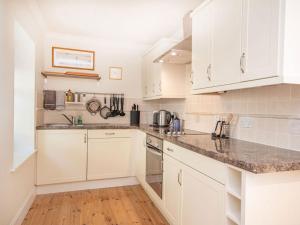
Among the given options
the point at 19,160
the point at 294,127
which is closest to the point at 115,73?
the point at 19,160

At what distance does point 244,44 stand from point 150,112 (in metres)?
2.59

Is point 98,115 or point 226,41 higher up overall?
point 226,41

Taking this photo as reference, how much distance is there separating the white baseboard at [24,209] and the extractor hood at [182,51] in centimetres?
222

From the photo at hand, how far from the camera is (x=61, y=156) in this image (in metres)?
2.86

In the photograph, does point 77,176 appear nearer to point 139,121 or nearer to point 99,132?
point 99,132

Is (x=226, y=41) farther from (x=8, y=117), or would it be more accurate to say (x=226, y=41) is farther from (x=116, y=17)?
(x=8, y=117)

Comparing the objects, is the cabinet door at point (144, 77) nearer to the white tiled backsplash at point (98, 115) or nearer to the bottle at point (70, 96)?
the white tiled backsplash at point (98, 115)

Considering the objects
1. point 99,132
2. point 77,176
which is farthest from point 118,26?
point 77,176

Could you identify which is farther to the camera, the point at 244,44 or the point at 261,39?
the point at 244,44

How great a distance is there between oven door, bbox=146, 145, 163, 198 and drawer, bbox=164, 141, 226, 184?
29 cm

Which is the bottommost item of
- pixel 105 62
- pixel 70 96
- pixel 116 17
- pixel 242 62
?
pixel 70 96

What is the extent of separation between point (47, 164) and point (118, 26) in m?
2.15

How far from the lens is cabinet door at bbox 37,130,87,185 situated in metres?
2.78

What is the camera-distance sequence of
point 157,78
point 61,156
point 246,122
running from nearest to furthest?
point 246,122 < point 61,156 < point 157,78
